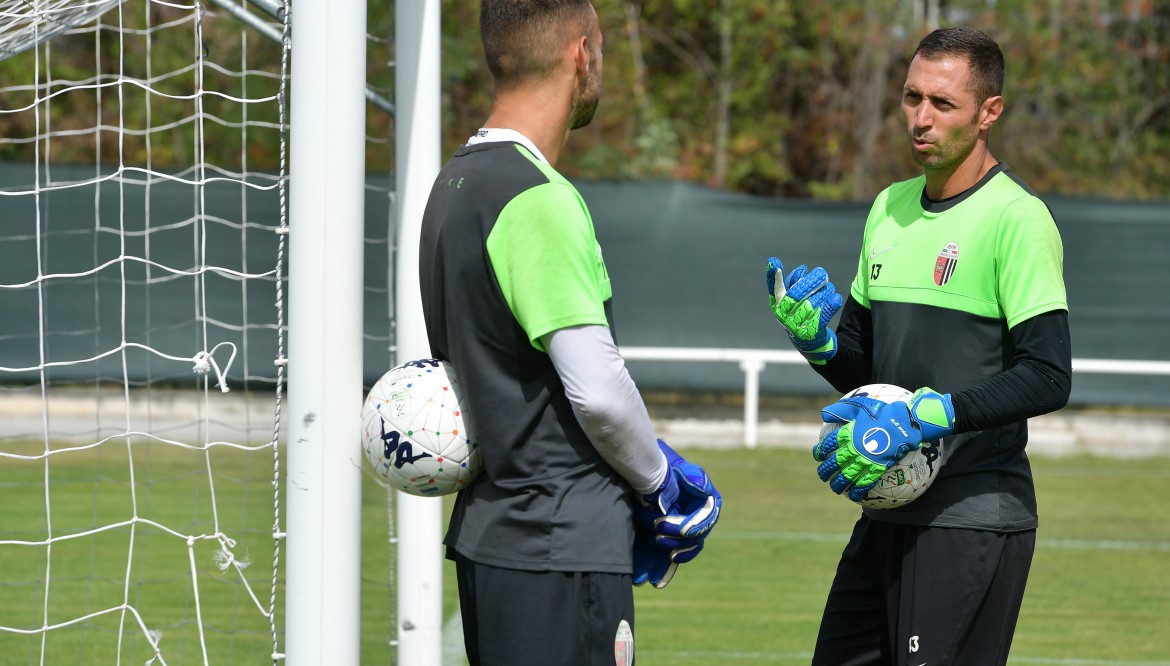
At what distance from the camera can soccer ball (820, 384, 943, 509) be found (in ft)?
9.71

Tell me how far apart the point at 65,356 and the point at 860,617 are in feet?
31.6

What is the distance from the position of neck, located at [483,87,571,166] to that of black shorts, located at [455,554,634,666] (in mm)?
851

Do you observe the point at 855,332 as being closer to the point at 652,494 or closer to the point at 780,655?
the point at 652,494

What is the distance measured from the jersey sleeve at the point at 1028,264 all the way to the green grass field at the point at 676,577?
2.41m

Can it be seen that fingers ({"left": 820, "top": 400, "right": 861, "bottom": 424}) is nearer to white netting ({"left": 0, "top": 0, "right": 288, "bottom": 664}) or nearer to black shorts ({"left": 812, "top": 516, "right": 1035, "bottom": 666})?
black shorts ({"left": 812, "top": 516, "right": 1035, "bottom": 666})

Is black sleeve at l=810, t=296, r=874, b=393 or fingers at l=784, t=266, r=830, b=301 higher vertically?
fingers at l=784, t=266, r=830, b=301

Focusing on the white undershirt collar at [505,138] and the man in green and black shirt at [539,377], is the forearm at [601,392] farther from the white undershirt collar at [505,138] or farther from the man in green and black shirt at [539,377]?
the white undershirt collar at [505,138]

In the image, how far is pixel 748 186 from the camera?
59.1ft

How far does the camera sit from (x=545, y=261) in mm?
2406

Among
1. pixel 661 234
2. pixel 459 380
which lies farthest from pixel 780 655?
pixel 661 234

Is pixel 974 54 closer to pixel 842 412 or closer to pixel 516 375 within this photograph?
pixel 842 412

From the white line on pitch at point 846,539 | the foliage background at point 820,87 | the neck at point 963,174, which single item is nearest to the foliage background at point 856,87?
the foliage background at point 820,87

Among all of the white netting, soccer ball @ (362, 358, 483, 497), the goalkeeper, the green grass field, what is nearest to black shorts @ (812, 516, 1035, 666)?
the goalkeeper

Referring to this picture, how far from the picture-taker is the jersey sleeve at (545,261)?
2404 mm
